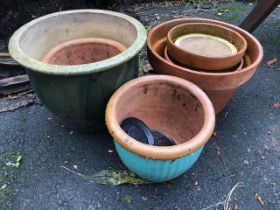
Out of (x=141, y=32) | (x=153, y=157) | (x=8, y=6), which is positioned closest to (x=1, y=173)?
(x=153, y=157)

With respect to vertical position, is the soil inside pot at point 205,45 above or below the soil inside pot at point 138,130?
above

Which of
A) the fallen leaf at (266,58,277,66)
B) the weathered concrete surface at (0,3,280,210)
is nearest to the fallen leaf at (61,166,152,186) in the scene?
the weathered concrete surface at (0,3,280,210)

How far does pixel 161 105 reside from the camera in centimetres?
205

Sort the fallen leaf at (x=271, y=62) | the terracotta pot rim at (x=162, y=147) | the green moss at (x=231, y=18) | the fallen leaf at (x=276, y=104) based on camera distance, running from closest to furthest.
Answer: the terracotta pot rim at (x=162, y=147) → the fallen leaf at (x=276, y=104) → the fallen leaf at (x=271, y=62) → the green moss at (x=231, y=18)

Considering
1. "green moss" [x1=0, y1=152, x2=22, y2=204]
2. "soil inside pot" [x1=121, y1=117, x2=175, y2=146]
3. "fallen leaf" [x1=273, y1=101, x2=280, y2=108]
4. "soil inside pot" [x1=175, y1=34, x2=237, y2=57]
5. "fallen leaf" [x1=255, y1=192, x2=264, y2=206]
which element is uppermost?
"soil inside pot" [x1=175, y1=34, x2=237, y2=57]

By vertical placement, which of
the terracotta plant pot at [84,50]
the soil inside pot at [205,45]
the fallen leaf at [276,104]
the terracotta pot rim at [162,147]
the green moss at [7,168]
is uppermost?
the soil inside pot at [205,45]

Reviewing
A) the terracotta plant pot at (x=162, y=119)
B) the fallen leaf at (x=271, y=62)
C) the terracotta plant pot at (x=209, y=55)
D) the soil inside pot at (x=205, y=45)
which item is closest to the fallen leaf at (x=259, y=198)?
the terracotta plant pot at (x=162, y=119)

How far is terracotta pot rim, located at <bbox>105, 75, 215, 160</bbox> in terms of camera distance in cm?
150

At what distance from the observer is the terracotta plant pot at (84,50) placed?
2188 mm

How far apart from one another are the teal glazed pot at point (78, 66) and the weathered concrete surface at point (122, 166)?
22 centimetres

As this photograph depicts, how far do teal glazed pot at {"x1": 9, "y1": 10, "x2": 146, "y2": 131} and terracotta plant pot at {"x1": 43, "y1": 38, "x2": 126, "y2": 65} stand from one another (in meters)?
0.05

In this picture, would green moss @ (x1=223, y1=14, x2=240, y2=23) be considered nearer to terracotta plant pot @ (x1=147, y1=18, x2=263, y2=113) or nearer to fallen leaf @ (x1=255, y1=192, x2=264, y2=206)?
terracotta plant pot @ (x1=147, y1=18, x2=263, y2=113)

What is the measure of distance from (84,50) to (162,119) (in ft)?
2.61

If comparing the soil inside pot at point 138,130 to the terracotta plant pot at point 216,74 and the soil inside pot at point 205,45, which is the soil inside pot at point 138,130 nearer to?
the terracotta plant pot at point 216,74
